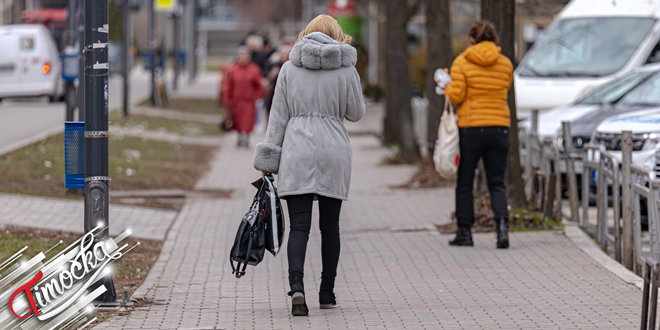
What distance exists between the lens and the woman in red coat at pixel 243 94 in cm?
1969

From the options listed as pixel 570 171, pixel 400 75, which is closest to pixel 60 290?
pixel 570 171

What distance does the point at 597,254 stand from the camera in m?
8.02

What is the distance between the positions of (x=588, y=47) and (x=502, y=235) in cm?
871

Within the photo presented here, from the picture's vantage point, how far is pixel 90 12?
6.09 meters

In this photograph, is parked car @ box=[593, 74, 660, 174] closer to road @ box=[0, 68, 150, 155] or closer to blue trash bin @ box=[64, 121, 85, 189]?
blue trash bin @ box=[64, 121, 85, 189]

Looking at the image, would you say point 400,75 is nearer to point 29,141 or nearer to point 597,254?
point 29,141

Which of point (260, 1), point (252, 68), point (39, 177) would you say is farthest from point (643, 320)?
point (260, 1)

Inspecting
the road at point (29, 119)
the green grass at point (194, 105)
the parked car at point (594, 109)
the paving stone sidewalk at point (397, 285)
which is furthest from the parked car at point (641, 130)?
the green grass at point (194, 105)

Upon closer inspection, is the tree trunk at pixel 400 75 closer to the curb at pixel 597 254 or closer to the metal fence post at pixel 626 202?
the curb at pixel 597 254

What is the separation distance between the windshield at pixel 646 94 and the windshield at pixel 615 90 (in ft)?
1.03

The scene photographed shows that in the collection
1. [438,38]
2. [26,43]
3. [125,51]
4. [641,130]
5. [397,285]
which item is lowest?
[397,285]

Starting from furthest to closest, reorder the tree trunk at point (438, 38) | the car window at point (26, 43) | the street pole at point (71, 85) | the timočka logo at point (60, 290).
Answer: the car window at point (26, 43)
the tree trunk at point (438, 38)
the street pole at point (71, 85)
the timočka logo at point (60, 290)

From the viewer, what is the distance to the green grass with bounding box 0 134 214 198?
1163 centimetres

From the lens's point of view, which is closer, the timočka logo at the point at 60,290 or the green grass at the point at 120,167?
the timočka logo at the point at 60,290
